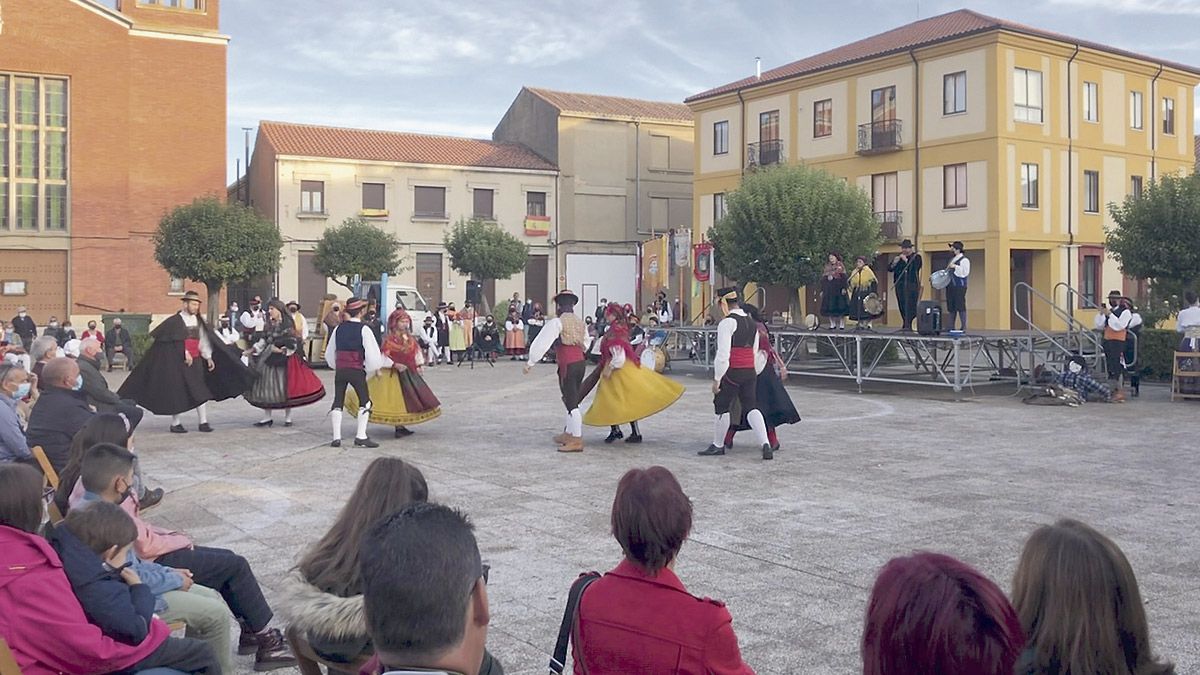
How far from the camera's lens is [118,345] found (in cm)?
2945

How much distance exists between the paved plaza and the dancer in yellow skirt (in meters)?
0.45

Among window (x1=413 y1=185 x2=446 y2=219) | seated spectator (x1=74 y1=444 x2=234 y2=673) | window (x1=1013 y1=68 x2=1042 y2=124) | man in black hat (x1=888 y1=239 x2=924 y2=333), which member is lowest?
seated spectator (x1=74 y1=444 x2=234 y2=673)

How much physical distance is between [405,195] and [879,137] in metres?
20.2

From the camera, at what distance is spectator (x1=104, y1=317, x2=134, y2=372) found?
96.1 feet

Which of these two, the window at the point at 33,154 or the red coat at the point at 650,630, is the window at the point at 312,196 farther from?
the red coat at the point at 650,630

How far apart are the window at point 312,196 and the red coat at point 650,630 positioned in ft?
145

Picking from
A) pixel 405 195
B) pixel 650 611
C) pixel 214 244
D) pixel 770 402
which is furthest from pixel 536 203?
pixel 650 611

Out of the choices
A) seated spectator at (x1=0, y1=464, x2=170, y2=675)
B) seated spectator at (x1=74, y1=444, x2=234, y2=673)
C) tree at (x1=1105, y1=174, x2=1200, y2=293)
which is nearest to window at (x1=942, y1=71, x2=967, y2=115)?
tree at (x1=1105, y1=174, x2=1200, y2=293)

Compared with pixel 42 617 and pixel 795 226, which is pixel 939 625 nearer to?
pixel 42 617

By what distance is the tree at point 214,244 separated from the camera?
36188 millimetres

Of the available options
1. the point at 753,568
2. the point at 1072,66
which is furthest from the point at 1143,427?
the point at 1072,66

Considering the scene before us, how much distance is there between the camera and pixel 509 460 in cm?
1193

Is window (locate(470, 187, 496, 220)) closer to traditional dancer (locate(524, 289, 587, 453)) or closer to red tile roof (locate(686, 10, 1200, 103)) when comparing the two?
red tile roof (locate(686, 10, 1200, 103))

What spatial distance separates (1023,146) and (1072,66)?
3.84m
